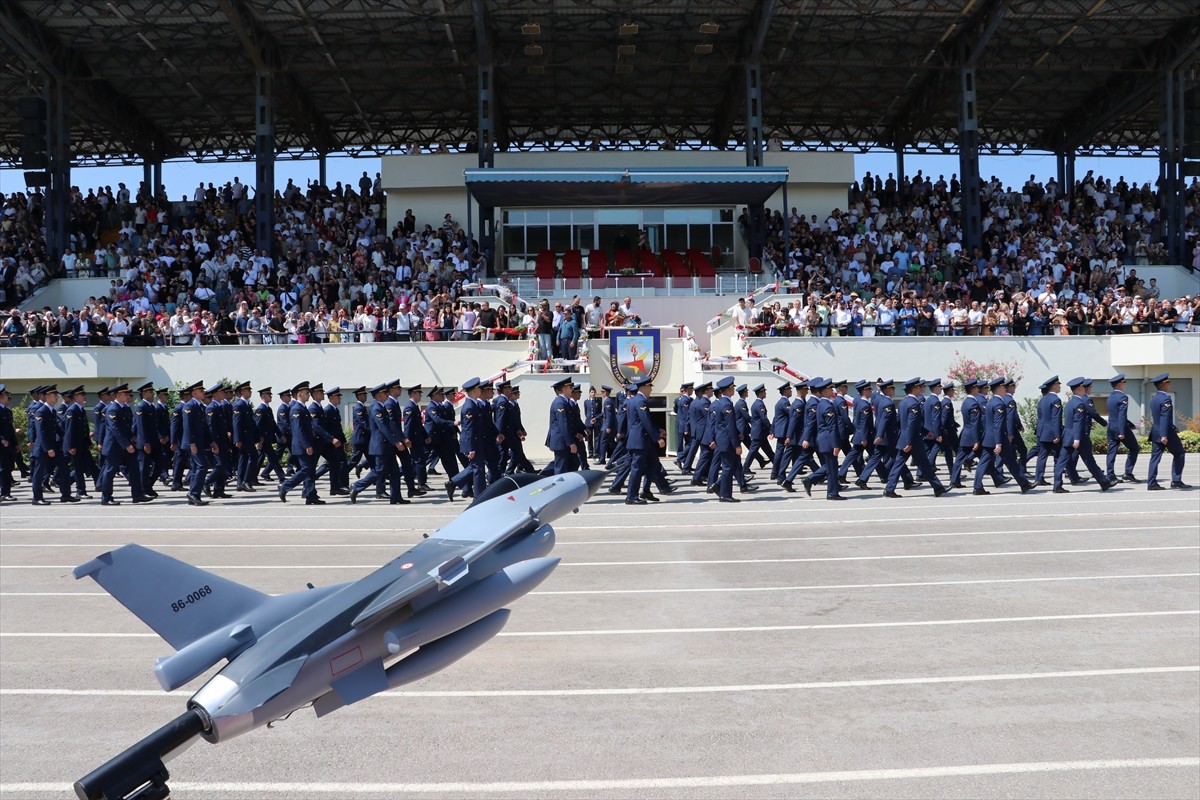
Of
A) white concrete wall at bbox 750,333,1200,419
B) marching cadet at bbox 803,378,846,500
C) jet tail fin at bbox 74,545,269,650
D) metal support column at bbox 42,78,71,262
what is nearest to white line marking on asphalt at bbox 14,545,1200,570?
marching cadet at bbox 803,378,846,500

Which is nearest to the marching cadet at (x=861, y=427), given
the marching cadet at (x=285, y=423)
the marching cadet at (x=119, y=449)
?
the marching cadet at (x=285, y=423)

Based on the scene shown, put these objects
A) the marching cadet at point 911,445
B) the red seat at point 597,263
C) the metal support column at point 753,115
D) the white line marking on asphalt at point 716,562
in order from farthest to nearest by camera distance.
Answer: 1. the metal support column at point 753,115
2. the red seat at point 597,263
3. the marching cadet at point 911,445
4. the white line marking on asphalt at point 716,562

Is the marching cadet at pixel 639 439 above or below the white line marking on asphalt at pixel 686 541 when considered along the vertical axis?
above

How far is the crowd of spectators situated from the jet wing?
2351 cm

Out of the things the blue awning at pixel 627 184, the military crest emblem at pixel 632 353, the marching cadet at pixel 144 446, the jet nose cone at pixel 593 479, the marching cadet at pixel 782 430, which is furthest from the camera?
the blue awning at pixel 627 184

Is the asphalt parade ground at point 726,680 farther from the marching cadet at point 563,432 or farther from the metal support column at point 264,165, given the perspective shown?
the metal support column at point 264,165

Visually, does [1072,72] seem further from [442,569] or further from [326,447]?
[442,569]

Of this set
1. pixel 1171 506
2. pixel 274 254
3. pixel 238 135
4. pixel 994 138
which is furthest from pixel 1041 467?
pixel 238 135

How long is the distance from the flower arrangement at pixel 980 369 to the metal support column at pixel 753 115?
36.2 feet

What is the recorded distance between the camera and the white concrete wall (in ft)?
84.1

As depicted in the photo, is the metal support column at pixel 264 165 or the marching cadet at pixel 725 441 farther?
the metal support column at pixel 264 165

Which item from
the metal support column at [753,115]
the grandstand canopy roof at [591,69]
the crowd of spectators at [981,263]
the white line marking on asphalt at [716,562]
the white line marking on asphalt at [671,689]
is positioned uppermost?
the grandstand canopy roof at [591,69]

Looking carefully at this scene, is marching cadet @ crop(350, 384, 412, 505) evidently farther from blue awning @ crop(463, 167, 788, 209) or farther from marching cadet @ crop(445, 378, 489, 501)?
blue awning @ crop(463, 167, 788, 209)

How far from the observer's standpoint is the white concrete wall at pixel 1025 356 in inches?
1009
